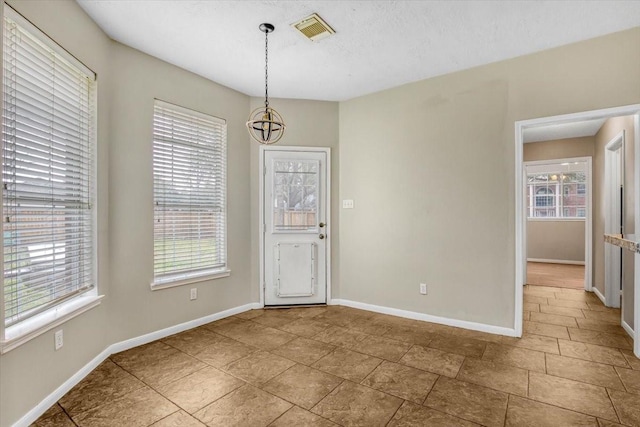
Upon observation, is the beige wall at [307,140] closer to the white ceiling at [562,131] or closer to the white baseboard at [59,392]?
the white baseboard at [59,392]

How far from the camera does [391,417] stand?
1.94 metres

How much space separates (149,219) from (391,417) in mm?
2654

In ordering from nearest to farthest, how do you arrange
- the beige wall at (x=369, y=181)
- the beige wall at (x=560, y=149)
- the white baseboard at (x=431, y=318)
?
the beige wall at (x=369, y=181), the white baseboard at (x=431, y=318), the beige wall at (x=560, y=149)

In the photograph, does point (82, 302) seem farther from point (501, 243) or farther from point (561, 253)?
point (561, 253)

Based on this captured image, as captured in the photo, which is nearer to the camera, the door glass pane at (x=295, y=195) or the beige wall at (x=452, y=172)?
the beige wall at (x=452, y=172)

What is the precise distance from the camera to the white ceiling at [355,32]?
239 cm

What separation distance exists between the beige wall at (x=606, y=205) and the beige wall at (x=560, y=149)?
374 mm

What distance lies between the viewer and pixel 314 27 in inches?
104

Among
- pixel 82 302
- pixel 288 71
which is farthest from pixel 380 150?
pixel 82 302

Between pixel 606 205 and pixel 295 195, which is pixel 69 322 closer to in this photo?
pixel 295 195

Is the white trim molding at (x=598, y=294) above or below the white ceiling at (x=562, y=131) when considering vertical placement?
below

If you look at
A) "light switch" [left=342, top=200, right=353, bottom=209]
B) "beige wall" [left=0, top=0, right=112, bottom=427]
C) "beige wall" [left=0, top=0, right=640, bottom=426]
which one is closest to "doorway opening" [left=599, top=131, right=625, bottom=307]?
"beige wall" [left=0, top=0, right=640, bottom=426]

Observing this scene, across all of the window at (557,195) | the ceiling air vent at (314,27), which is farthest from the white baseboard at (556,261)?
the ceiling air vent at (314,27)

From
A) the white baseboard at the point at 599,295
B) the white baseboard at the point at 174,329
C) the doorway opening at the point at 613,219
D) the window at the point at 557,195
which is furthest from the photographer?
the window at the point at 557,195
